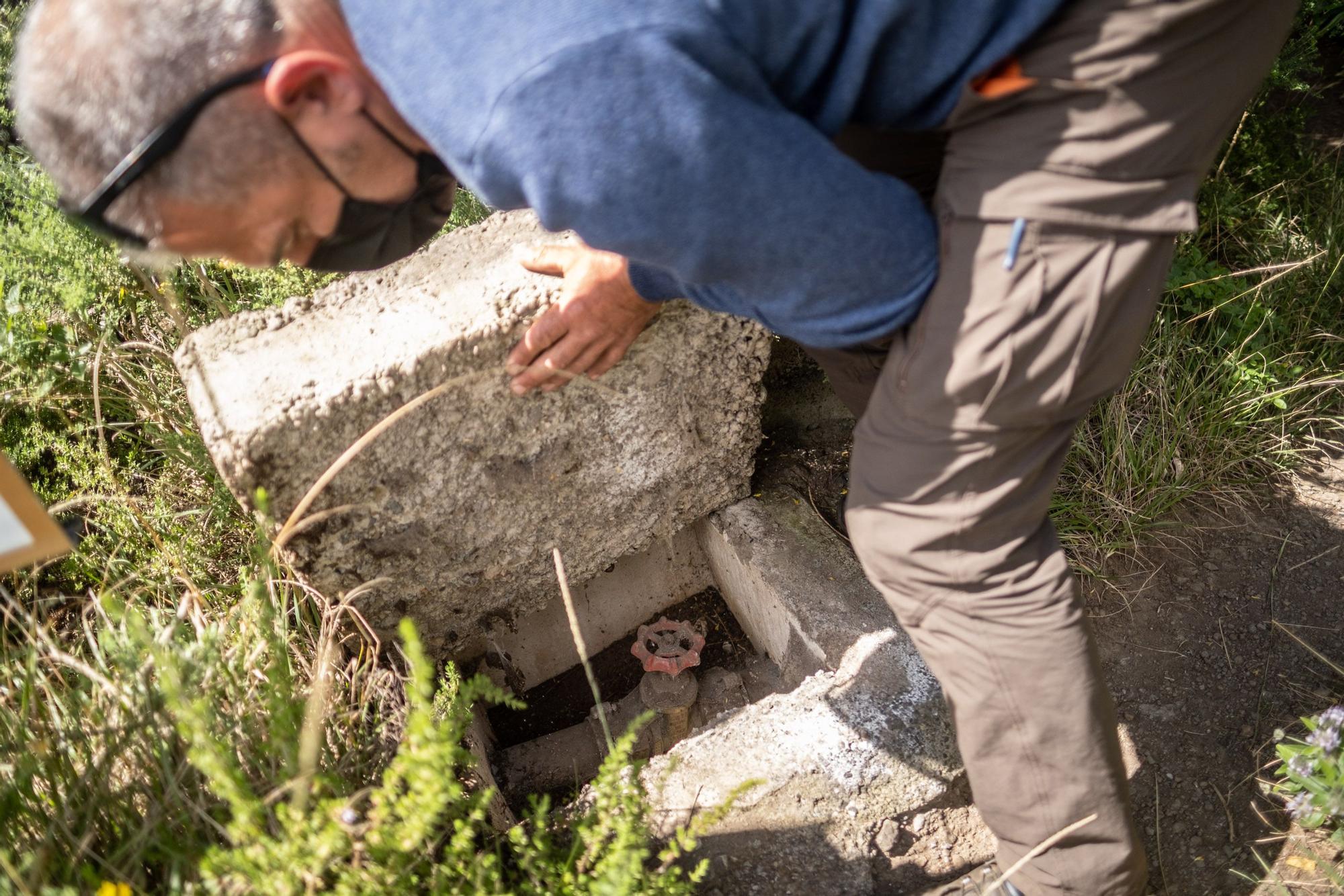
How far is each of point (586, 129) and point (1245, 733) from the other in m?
2.08

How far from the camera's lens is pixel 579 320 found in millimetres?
1775

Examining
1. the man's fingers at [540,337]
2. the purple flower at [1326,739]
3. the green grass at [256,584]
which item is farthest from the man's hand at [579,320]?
the purple flower at [1326,739]

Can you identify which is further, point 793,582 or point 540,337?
point 793,582

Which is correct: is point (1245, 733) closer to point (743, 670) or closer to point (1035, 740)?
point (1035, 740)

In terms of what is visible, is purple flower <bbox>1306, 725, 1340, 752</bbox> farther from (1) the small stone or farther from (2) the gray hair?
(2) the gray hair

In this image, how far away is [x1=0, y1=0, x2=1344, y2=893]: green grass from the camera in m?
1.27

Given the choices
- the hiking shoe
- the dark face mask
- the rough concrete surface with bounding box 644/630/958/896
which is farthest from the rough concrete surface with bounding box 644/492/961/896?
the dark face mask

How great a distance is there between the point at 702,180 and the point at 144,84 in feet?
2.33

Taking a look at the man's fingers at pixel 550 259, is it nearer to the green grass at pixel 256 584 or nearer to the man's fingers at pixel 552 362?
the man's fingers at pixel 552 362

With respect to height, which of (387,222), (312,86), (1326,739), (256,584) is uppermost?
(312,86)

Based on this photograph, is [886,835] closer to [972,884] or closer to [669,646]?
[972,884]

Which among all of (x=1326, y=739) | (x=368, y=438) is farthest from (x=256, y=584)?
(x=1326, y=739)

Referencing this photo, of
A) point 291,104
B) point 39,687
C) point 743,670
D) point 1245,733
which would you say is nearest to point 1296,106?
point 1245,733

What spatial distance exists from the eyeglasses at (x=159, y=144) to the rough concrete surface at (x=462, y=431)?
0.53 meters
